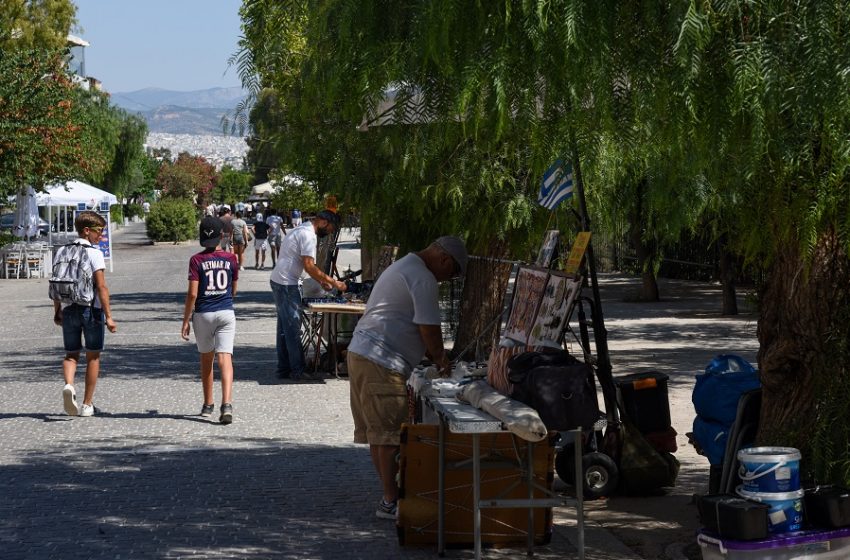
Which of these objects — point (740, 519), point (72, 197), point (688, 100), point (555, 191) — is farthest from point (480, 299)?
point (72, 197)

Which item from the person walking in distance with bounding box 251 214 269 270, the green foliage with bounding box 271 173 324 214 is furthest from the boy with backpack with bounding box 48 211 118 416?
the person walking in distance with bounding box 251 214 269 270

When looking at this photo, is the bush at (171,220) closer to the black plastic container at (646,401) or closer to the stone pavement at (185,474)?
the stone pavement at (185,474)

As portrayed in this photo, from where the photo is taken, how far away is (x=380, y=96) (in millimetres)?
5578

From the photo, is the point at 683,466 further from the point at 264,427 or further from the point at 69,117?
the point at 69,117

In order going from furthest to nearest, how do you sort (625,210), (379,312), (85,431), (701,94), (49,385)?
(49,385) → (625,210) → (85,431) → (379,312) → (701,94)

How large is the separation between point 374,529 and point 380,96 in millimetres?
2909

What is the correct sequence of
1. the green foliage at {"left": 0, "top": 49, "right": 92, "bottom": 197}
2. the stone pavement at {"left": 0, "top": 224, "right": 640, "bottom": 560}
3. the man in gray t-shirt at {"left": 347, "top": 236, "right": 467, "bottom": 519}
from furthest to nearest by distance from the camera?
the green foliage at {"left": 0, "top": 49, "right": 92, "bottom": 197}, the man in gray t-shirt at {"left": 347, "top": 236, "right": 467, "bottom": 519}, the stone pavement at {"left": 0, "top": 224, "right": 640, "bottom": 560}

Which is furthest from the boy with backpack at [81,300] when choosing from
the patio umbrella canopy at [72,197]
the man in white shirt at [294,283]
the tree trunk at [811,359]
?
the patio umbrella canopy at [72,197]

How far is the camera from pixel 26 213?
124 feet

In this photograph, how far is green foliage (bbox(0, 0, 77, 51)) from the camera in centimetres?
4159

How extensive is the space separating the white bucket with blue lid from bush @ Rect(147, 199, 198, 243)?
5317 centimetres

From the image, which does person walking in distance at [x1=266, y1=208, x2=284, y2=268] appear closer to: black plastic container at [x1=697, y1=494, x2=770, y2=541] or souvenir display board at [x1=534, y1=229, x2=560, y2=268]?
souvenir display board at [x1=534, y1=229, x2=560, y2=268]

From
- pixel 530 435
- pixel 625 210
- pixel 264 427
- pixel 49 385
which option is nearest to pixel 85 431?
pixel 264 427

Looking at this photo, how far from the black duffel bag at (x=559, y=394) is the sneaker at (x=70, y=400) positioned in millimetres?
6260
